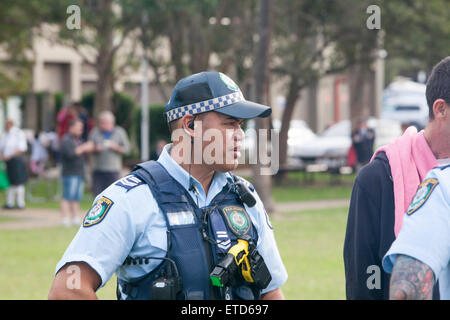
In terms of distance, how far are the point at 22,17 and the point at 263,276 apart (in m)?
18.9

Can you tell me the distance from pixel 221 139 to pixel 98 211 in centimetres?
59

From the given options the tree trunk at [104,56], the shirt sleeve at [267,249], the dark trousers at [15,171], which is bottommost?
the dark trousers at [15,171]

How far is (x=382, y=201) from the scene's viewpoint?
Result: 334 centimetres

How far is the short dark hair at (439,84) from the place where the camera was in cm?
281

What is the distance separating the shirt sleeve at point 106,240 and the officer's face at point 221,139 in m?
0.44

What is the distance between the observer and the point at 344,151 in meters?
26.0

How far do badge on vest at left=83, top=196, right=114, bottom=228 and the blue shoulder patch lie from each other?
0.09 m

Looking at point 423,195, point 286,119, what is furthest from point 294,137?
point 423,195

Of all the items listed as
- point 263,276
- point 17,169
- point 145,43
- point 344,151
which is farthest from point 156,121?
point 263,276

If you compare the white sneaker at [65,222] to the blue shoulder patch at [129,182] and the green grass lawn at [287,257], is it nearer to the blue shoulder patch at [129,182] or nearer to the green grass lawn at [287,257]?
the green grass lawn at [287,257]

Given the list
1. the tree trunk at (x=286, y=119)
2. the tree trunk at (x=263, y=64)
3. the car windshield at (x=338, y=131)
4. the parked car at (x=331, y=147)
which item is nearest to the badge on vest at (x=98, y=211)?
the tree trunk at (x=263, y=64)

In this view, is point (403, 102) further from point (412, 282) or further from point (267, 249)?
point (412, 282)

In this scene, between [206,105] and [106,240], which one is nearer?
[106,240]
